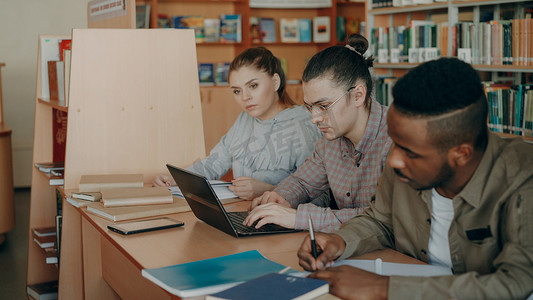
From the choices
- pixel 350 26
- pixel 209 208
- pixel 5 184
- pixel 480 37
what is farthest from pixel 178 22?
pixel 209 208

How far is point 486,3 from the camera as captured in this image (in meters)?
3.75

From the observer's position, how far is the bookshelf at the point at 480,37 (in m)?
3.71

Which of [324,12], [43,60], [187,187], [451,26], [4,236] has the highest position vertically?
[324,12]

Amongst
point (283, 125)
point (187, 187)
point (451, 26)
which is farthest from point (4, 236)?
point (451, 26)

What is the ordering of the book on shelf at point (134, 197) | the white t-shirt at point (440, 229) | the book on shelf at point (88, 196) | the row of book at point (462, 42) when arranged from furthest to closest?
the row of book at point (462, 42)
the book on shelf at point (88, 196)
the book on shelf at point (134, 197)
the white t-shirt at point (440, 229)

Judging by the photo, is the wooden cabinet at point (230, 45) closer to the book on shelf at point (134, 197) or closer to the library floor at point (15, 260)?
the library floor at point (15, 260)

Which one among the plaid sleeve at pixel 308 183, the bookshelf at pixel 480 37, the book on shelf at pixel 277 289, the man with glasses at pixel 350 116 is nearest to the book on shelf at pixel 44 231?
the plaid sleeve at pixel 308 183

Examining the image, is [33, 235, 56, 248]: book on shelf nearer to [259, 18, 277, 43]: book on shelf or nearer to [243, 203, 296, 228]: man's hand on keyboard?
[243, 203, 296, 228]: man's hand on keyboard

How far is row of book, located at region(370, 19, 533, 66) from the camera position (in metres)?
3.66

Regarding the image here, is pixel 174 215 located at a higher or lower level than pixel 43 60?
lower

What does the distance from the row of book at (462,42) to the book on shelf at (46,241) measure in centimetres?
282

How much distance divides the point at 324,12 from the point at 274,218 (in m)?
5.22

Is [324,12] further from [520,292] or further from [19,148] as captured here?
[520,292]

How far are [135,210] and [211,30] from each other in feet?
14.2
